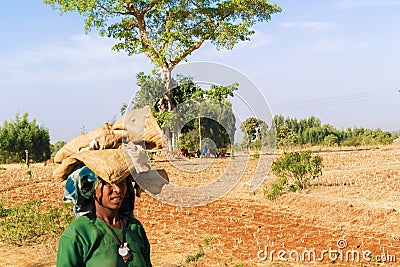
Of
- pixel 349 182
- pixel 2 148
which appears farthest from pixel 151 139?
pixel 2 148

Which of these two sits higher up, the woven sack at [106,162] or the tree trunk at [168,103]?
the tree trunk at [168,103]

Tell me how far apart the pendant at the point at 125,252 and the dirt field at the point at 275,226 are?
2573 millimetres

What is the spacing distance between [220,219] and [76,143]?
17.6 ft

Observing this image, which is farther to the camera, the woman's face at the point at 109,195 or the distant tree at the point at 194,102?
the distant tree at the point at 194,102

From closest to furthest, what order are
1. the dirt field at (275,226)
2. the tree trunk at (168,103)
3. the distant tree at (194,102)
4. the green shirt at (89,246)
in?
the green shirt at (89,246) < the distant tree at (194,102) < the tree trunk at (168,103) < the dirt field at (275,226)

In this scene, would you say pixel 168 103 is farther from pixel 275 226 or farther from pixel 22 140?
pixel 22 140

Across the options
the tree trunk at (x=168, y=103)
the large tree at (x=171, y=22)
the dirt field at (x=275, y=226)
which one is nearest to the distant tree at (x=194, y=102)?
the tree trunk at (x=168, y=103)

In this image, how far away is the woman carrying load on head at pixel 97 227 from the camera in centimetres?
197

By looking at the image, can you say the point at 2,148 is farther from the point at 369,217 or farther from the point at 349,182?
the point at 369,217

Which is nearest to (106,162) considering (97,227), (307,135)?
(97,227)

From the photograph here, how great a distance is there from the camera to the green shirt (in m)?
1.95

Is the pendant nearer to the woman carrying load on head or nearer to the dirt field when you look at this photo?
the woman carrying load on head

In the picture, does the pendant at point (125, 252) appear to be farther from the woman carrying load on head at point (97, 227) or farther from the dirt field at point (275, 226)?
the dirt field at point (275, 226)

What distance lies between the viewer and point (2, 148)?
22.5m
